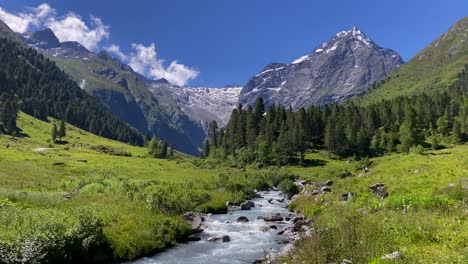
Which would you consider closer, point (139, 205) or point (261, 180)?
point (139, 205)

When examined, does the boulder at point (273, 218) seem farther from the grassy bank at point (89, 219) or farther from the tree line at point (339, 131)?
the tree line at point (339, 131)

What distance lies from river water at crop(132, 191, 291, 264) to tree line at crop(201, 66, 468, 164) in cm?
8564

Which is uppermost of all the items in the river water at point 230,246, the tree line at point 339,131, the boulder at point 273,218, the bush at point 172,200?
the tree line at point 339,131

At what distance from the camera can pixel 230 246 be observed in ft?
107

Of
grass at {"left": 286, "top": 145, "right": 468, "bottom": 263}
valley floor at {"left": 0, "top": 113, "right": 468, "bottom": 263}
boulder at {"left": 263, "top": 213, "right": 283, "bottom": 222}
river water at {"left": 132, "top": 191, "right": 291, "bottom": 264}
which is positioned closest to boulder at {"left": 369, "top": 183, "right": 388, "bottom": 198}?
valley floor at {"left": 0, "top": 113, "right": 468, "bottom": 263}

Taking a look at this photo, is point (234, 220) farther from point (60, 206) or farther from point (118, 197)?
A: point (60, 206)

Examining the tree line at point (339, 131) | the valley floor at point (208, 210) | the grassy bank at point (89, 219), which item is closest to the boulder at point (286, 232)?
the valley floor at point (208, 210)

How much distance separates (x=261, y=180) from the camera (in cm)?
9144

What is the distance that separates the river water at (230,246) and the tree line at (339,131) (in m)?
85.6

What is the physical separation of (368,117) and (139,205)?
13907 cm

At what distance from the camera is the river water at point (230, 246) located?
92.9ft

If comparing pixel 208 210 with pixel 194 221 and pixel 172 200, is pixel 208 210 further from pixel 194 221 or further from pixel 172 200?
pixel 194 221

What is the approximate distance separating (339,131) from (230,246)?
4288 inches

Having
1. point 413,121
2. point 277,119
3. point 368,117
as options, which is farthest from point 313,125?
point 413,121
